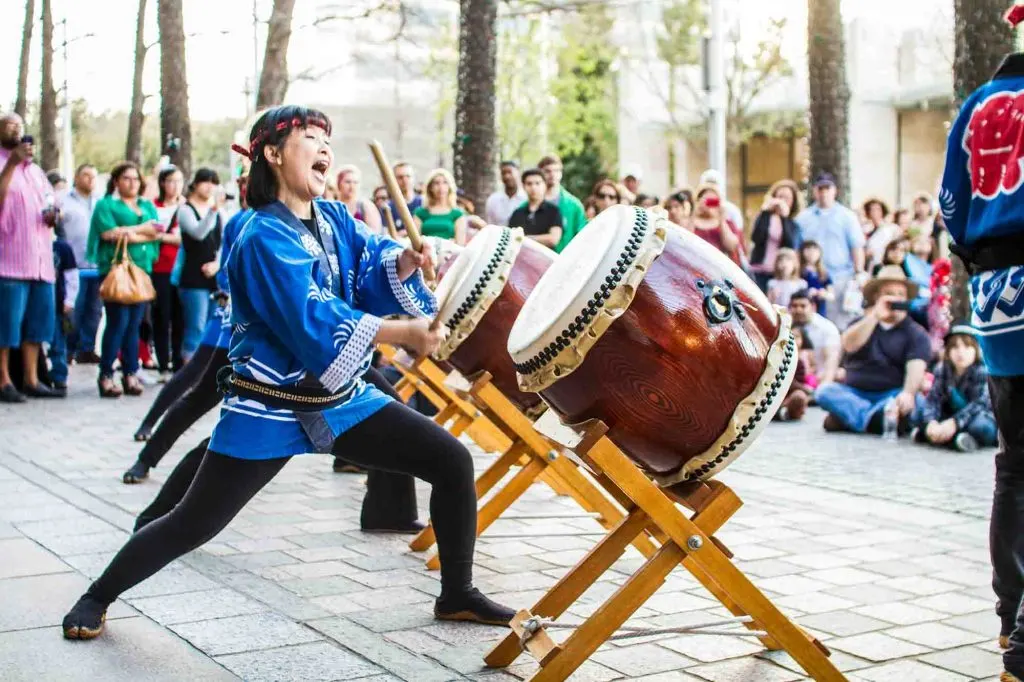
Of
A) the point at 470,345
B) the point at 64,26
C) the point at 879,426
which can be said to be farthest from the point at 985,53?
the point at 64,26

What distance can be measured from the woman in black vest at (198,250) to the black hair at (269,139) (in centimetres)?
693

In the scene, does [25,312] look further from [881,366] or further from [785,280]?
[881,366]

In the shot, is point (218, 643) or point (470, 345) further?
point (470, 345)

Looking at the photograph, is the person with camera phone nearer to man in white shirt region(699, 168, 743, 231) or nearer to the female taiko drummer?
man in white shirt region(699, 168, 743, 231)

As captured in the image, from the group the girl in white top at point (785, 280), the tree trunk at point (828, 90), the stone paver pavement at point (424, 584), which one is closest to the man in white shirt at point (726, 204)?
the girl in white top at point (785, 280)

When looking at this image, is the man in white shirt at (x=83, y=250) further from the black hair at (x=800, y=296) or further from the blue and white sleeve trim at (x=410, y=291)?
the blue and white sleeve trim at (x=410, y=291)

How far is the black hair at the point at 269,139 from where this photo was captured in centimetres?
394

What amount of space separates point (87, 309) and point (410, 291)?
32.0 ft

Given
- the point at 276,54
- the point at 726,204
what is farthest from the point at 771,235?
the point at 276,54

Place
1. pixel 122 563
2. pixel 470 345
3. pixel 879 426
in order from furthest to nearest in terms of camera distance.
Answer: pixel 879 426 → pixel 470 345 → pixel 122 563

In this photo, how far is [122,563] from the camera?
392cm

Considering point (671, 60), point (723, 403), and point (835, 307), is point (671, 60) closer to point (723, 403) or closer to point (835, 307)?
point (835, 307)

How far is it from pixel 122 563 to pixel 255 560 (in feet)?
4.14

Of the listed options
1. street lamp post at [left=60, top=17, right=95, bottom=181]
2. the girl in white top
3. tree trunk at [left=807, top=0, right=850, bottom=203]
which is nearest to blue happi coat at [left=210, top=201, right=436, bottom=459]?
the girl in white top
